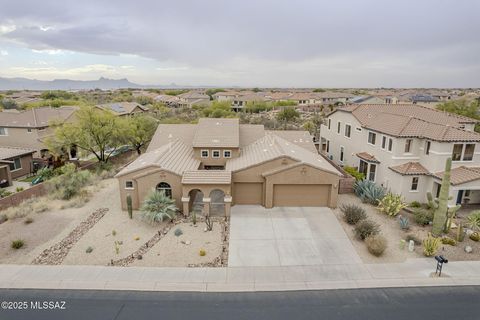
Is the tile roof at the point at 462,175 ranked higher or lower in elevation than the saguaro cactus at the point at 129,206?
higher

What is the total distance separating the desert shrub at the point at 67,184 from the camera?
24.3m

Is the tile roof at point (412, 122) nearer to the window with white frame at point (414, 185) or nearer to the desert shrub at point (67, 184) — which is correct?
the window with white frame at point (414, 185)

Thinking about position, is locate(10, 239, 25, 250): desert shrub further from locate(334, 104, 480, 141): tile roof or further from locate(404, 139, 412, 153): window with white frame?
locate(404, 139, 412, 153): window with white frame

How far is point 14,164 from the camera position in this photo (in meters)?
31.4

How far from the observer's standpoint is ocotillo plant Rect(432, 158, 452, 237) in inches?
674

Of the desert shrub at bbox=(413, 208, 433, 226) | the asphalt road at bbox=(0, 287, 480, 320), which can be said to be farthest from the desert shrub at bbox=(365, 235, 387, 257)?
the desert shrub at bbox=(413, 208, 433, 226)

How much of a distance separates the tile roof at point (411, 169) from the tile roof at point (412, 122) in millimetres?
2301

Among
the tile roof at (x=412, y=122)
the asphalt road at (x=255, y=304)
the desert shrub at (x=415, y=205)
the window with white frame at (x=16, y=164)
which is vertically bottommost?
the asphalt road at (x=255, y=304)

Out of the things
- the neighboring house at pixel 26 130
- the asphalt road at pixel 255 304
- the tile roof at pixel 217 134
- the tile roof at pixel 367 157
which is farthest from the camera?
the neighboring house at pixel 26 130

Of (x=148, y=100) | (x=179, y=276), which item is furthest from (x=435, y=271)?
(x=148, y=100)

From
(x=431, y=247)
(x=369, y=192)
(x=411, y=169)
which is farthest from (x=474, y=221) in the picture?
(x=369, y=192)

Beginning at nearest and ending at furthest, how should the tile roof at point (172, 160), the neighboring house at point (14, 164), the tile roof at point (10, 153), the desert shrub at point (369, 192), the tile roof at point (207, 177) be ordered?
the tile roof at point (207, 177) < the tile roof at point (172, 160) < the desert shrub at point (369, 192) < the neighboring house at point (14, 164) < the tile roof at point (10, 153)

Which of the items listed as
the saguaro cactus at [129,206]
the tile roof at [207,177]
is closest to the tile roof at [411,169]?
the tile roof at [207,177]

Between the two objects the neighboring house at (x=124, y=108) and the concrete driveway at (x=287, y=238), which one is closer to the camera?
the concrete driveway at (x=287, y=238)
